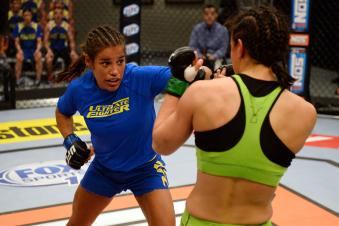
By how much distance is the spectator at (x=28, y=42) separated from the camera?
7.43 m

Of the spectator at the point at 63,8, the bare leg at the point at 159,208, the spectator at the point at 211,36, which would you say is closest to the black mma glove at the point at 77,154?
the bare leg at the point at 159,208

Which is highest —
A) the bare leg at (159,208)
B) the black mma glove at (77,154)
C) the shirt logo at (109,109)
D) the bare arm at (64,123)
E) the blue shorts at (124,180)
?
the shirt logo at (109,109)

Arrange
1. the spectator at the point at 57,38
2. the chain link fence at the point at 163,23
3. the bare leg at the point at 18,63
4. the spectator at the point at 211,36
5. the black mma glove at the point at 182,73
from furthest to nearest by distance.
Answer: the chain link fence at the point at 163,23 < the spectator at the point at 57,38 < the bare leg at the point at 18,63 < the spectator at the point at 211,36 < the black mma glove at the point at 182,73

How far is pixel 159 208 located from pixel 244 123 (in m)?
0.94

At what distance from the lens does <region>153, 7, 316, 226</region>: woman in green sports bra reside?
1334 mm

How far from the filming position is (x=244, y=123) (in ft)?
4.37

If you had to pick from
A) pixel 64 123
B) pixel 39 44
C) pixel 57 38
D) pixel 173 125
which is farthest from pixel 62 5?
pixel 173 125

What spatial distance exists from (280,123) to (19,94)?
237 inches

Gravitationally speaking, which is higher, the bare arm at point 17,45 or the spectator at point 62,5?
the spectator at point 62,5

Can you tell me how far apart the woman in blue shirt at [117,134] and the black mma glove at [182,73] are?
653 mm

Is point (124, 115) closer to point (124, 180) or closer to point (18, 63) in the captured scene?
point (124, 180)

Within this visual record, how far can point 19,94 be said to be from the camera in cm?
687

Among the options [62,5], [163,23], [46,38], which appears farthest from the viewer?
[163,23]

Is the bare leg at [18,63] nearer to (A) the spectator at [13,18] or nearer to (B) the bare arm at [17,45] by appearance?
(B) the bare arm at [17,45]
